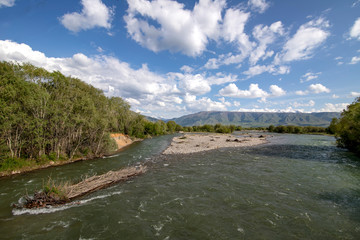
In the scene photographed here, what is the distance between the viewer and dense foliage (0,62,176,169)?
73.8ft

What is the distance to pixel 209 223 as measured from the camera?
12602 millimetres

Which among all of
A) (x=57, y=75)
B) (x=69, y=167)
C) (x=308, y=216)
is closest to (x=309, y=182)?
(x=308, y=216)

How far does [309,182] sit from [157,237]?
2232 cm

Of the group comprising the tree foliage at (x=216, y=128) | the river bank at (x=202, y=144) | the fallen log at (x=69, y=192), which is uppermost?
the tree foliage at (x=216, y=128)

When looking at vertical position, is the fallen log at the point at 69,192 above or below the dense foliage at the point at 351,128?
below

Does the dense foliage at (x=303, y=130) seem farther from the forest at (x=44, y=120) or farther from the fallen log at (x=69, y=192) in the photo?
the fallen log at (x=69, y=192)

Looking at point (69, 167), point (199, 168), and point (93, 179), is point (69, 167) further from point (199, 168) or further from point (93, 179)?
point (199, 168)

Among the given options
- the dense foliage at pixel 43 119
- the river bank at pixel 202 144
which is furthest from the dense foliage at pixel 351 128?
the dense foliage at pixel 43 119

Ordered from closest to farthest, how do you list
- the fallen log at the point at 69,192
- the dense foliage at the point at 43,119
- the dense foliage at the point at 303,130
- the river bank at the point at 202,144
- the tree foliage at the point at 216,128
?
the fallen log at the point at 69,192, the dense foliage at the point at 43,119, the river bank at the point at 202,144, the dense foliage at the point at 303,130, the tree foliage at the point at 216,128

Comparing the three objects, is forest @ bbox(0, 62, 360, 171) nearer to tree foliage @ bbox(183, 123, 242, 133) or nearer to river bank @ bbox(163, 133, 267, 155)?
river bank @ bbox(163, 133, 267, 155)

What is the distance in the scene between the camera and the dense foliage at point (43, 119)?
22.5 m

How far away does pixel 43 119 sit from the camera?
26500 mm

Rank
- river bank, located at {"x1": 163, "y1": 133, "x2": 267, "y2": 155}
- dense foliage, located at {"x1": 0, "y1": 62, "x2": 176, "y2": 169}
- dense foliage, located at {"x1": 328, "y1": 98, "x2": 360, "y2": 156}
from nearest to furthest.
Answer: dense foliage, located at {"x1": 0, "y1": 62, "x2": 176, "y2": 169} → dense foliage, located at {"x1": 328, "y1": 98, "x2": 360, "y2": 156} → river bank, located at {"x1": 163, "y1": 133, "x2": 267, "y2": 155}

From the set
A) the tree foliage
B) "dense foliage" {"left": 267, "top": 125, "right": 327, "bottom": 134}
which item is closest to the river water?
the tree foliage
